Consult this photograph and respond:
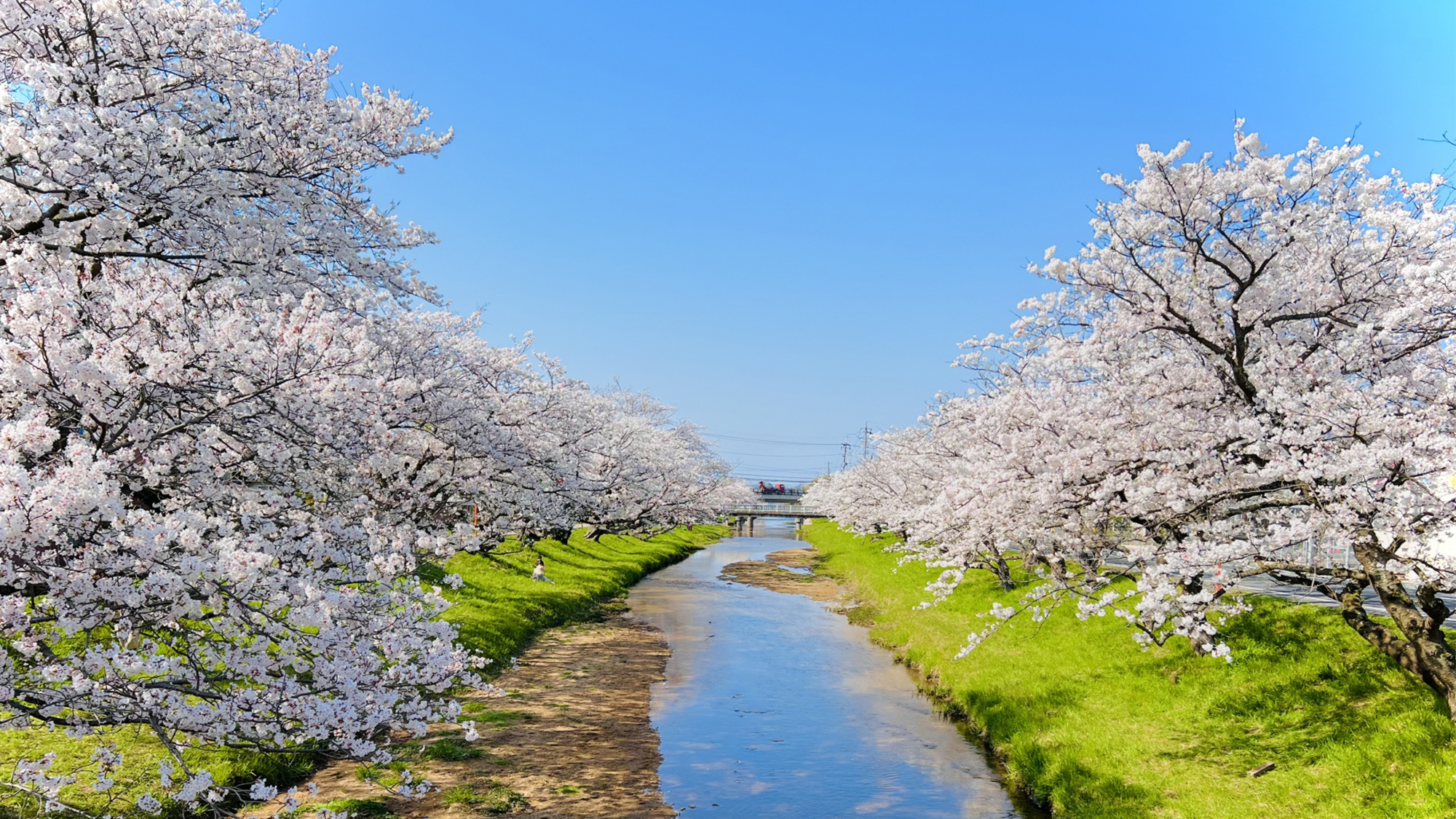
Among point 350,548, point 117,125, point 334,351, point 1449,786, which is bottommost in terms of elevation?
point 1449,786

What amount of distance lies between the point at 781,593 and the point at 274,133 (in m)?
37.8

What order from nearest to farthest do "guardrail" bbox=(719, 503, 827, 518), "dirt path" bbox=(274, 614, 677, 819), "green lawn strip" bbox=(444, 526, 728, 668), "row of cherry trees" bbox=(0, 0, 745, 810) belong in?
"row of cherry trees" bbox=(0, 0, 745, 810) < "dirt path" bbox=(274, 614, 677, 819) < "green lawn strip" bbox=(444, 526, 728, 668) < "guardrail" bbox=(719, 503, 827, 518)

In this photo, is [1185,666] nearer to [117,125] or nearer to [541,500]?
[541,500]

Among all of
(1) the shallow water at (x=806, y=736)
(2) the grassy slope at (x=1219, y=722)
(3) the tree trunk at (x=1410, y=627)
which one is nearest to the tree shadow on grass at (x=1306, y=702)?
(2) the grassy slope at (x=1219, y=722)

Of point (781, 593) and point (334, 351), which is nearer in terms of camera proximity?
point (334, 351)

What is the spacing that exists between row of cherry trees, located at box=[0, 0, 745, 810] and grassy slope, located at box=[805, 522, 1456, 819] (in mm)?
10928

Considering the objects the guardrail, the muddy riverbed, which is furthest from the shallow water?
the guardrail

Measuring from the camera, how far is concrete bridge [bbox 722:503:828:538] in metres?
109

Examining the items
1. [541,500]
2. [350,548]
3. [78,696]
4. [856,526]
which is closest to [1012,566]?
[541,500]

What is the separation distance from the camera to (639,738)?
57.0 ft

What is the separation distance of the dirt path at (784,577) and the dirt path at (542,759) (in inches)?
884

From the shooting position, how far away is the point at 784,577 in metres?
54.3

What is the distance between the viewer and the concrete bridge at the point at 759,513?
108688mm

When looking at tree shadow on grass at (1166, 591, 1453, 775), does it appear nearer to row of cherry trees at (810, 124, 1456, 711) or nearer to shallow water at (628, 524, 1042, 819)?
row of cherry trees at (810, 124, 1456, 711)
